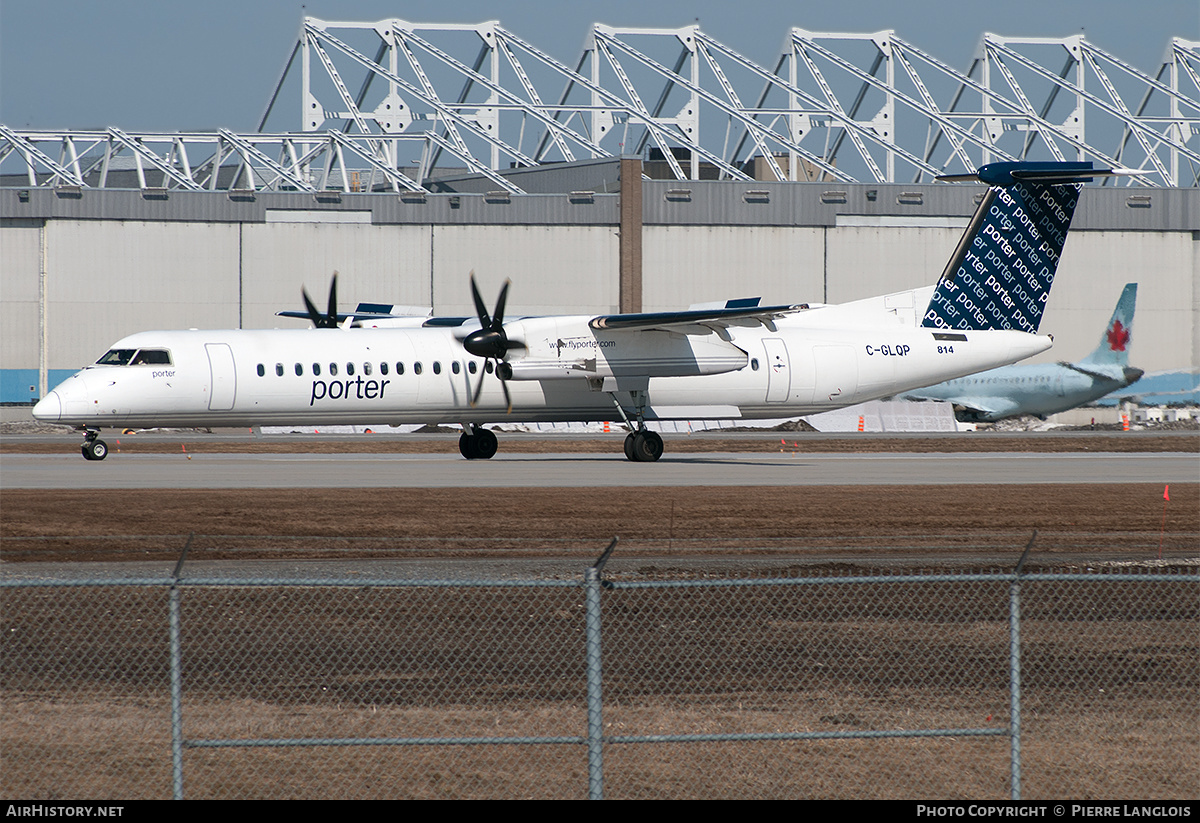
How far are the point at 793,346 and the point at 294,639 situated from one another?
85.6 feet

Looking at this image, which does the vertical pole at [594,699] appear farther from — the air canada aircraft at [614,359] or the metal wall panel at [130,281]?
the metal wall panel at [130,281]

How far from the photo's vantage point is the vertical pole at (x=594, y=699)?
8414 millimetres

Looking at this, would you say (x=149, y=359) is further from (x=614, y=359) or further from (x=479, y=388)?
(x=614, y=359)

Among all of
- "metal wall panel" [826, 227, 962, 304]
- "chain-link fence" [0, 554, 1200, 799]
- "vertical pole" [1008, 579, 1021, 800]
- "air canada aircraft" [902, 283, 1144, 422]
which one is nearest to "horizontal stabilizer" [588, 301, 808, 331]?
"chain-link fence" [0, 554, 1200, 799]

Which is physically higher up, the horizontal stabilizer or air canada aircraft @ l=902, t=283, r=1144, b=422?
the horizontal stabilizer

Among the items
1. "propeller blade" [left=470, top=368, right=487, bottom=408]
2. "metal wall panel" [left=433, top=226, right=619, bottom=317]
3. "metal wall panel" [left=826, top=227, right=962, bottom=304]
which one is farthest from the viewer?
"metal wall panel" [left=826, top=227, right=962, bottom=304]

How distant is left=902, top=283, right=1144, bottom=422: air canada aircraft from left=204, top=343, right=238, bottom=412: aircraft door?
39.4 m

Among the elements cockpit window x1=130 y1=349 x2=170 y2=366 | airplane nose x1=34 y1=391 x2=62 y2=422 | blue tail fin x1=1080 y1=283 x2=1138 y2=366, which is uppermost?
blue tail fin x1=1080 y1=283 x2=1138 y2=366

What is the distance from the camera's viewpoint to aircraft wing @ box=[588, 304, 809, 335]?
33.7 meters

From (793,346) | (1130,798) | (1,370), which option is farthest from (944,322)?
(1,370)

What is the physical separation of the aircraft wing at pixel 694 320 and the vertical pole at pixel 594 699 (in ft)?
81.5

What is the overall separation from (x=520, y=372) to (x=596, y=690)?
26.2 metres

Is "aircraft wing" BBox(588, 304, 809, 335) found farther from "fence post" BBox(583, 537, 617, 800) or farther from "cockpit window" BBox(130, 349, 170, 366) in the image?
"fence post" BBox(583, 537, 617, 800)


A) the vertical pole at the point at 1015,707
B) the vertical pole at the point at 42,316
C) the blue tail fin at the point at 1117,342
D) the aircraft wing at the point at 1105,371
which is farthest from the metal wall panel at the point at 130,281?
the vertical pole at the point at 1015,707
